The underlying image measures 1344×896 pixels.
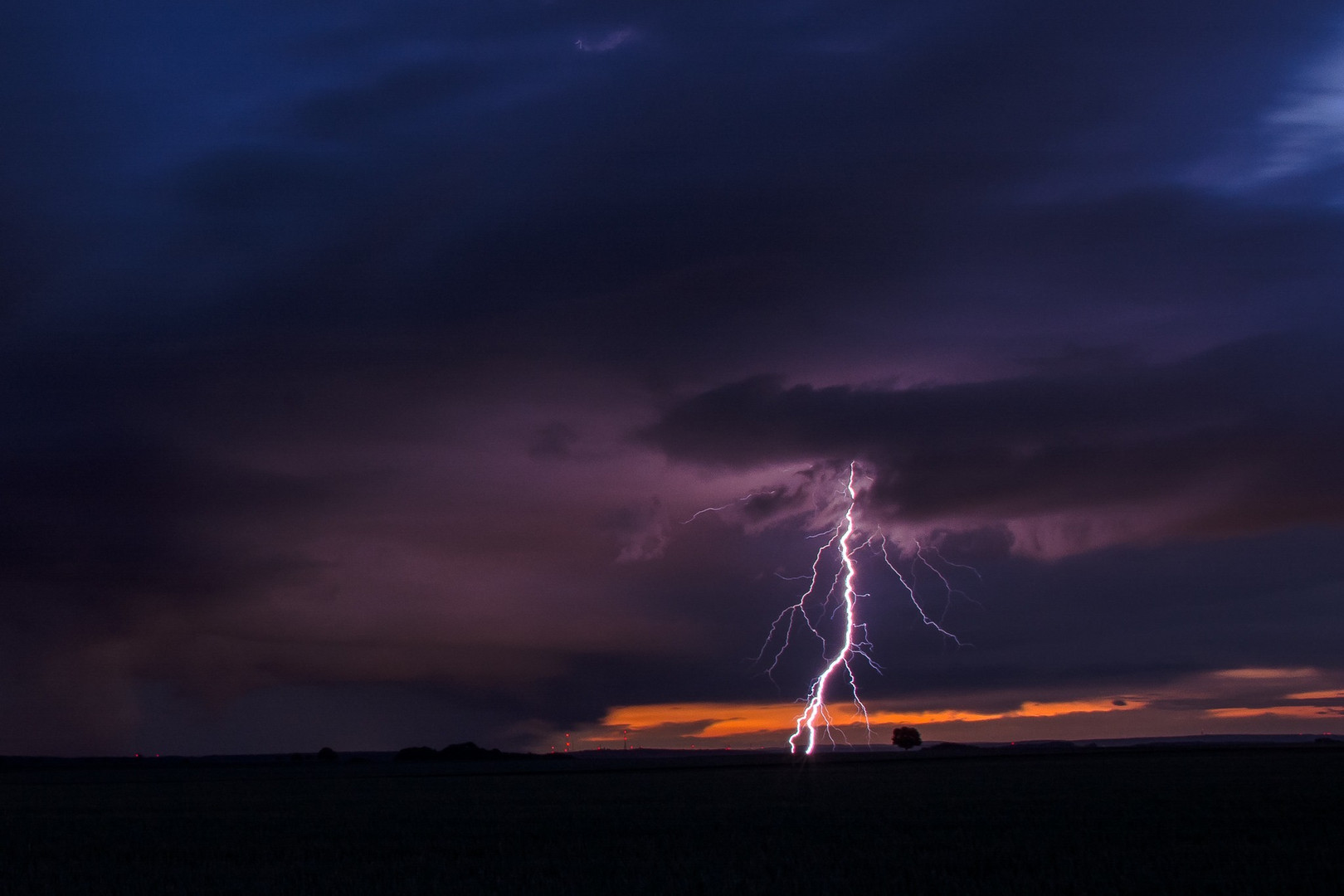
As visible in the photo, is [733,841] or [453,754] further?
[453,754]

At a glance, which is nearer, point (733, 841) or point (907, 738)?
point (733, 841)

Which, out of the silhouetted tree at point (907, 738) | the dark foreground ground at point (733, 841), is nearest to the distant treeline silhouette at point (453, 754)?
the silhouetted tree at point (907, 738)

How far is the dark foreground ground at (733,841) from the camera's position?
16844mm

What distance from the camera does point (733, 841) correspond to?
878 inches

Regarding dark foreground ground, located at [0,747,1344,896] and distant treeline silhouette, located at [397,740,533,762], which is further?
distant treeline silhouette, located at [397,740,533,762]

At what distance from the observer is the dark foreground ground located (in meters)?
16.8

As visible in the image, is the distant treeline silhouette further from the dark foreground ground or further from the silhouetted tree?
the dark foreground ground

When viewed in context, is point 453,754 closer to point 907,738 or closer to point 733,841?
point 907,738

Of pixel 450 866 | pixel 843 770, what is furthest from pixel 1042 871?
pixel 843 770

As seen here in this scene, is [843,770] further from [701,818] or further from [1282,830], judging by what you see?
[1282,830]

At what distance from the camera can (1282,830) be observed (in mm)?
22078

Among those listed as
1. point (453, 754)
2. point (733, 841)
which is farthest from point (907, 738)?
point (733, 841)

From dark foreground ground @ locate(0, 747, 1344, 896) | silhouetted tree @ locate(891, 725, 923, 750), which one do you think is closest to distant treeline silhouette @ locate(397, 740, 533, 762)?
silhouetted tree @ locate(891, 725, 923, 750)

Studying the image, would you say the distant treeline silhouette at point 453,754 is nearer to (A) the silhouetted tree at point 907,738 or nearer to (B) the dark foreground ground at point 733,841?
(A) the silhouetted tree at point 907,738
